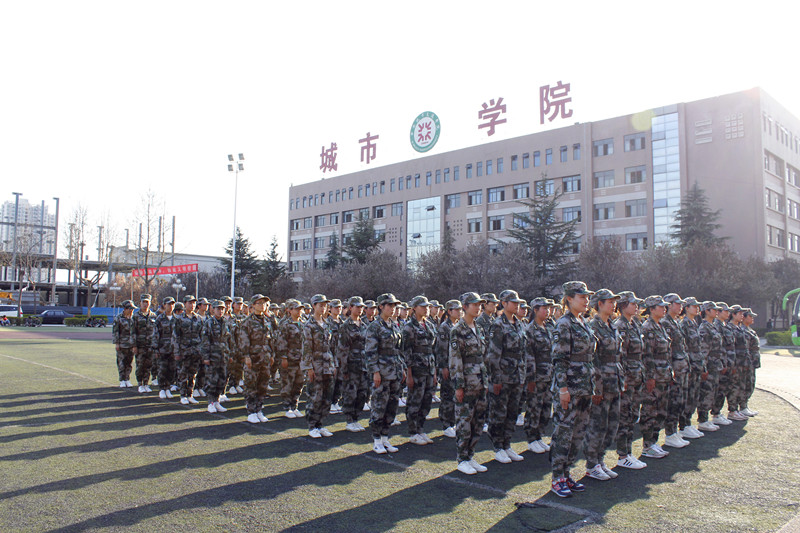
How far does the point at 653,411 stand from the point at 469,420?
8.33ft

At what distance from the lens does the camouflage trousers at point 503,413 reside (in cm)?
663

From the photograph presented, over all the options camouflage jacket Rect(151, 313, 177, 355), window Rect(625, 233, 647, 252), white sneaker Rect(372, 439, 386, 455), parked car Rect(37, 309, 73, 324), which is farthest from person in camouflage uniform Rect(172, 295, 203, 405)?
parked car Rect(37, 309, 73, 324)

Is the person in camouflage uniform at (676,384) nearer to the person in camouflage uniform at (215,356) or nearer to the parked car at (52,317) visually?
the person in camouflage uniform at (215,356)

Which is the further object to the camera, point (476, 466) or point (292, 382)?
point (292, 382)

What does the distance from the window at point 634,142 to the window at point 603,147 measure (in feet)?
3.95

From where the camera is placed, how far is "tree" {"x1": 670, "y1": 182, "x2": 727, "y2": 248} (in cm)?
3800

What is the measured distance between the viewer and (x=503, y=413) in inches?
262

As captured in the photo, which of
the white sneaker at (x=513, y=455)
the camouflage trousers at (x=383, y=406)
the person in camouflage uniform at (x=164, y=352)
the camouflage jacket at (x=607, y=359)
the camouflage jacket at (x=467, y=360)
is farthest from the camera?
the person in camouflage uniform at (x=164, y=352)

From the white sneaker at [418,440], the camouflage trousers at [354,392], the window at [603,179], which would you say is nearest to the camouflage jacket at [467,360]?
the white sneaker at [418,440]

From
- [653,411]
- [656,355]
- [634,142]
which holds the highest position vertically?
[634,142]

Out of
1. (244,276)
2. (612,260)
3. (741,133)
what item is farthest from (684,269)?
(244,276)

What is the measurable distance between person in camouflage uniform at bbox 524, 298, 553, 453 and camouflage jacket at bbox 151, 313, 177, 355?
7.41 m

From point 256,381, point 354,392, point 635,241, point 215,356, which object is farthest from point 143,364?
point 635,241

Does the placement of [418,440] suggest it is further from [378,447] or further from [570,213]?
[570,213]
